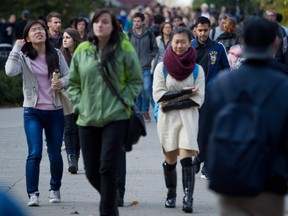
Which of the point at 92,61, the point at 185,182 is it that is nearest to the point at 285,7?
the point at 185,182

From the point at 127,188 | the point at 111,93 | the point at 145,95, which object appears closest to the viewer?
the point at 111,93

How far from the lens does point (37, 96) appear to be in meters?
9.77

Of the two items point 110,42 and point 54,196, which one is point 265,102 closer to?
point 110,42

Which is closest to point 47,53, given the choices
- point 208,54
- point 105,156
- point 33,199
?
point 33,199

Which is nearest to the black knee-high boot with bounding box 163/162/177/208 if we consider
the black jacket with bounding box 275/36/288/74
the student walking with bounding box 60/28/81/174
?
the student walking with bounding box 60/28/81/174

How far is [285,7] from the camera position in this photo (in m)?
23.2

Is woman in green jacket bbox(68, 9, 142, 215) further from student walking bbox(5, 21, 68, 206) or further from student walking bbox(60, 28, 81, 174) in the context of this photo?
student walking bbox(60, 28, 81, 174)

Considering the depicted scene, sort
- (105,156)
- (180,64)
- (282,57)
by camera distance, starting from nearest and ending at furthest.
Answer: (105,156), (180,64), (282,57)

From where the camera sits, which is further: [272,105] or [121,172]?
[121,172]

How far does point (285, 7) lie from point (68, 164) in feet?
39.5

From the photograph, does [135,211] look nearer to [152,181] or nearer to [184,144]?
[184,144]

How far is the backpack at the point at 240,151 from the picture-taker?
17.5 feet

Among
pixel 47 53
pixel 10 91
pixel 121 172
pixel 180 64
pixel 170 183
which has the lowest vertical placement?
pixel 10 91

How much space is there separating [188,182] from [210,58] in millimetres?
2096
